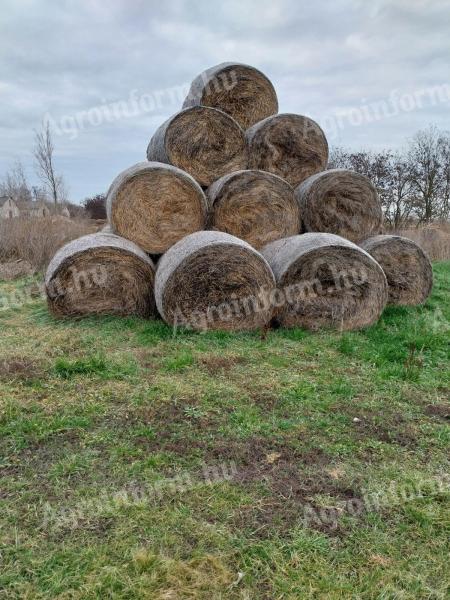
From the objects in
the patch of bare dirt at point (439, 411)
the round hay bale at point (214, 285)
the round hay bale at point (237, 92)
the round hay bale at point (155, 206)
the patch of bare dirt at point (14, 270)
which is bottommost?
the patch of bare dirt at point (439, 411)

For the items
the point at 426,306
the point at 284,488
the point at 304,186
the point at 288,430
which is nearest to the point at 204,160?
the point at 304,186

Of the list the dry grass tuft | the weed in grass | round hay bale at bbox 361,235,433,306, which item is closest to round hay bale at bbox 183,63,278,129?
round hay bale at bbox 361,235,433,306

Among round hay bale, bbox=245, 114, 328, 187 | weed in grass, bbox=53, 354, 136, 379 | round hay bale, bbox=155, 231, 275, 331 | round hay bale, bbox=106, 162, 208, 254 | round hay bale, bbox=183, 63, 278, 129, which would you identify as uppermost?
round hay bale, bbox=183, 63, 278, 129

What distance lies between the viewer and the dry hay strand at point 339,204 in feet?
22.6

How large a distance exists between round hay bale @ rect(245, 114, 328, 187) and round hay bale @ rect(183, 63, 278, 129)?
659 millimetres

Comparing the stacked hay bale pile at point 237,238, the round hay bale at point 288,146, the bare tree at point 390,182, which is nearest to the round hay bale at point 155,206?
the stacked hay bale pile at point 237,238

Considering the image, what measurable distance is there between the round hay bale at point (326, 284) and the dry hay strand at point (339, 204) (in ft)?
3.68

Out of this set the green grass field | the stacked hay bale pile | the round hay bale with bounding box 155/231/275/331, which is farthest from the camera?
the stacked hay bale pile

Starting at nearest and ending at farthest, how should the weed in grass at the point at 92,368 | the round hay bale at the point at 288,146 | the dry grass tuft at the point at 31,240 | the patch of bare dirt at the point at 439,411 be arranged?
1. the patch of bare dirt at the point at 439,411
2. the weed in grass at the point at 92,368
3. the round hay bale at the point at 288,146
4. the dry grass tuft at the point at 31,240

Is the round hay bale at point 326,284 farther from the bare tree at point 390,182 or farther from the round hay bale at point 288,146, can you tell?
the bare tree at point 390,182

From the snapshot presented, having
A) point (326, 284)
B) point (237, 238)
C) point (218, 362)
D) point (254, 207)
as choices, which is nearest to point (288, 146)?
point (254, 207)

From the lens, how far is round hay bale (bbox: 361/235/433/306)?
6.83 m

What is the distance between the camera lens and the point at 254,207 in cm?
669

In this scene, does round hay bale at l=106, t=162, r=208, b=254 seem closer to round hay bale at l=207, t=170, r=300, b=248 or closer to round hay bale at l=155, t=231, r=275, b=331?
round hay bale at l=207, t=170, r=300, b=248
